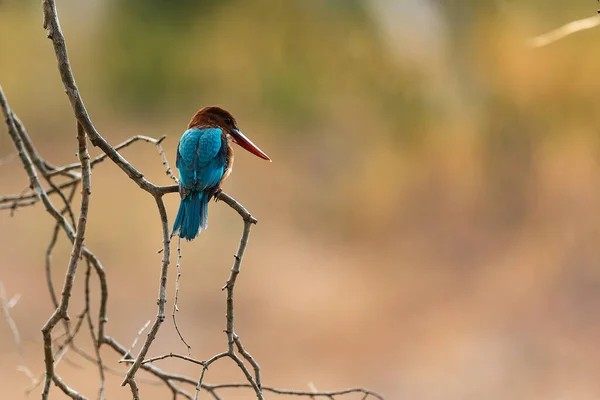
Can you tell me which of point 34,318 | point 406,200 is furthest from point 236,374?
point 406,200

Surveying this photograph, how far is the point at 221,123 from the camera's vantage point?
80.7 inches

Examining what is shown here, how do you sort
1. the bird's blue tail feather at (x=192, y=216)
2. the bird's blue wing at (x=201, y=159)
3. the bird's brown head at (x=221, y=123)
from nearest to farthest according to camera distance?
the bird's blue tail feather at (x=192, y=216), the bird's blue wing at (x=201, y=159), the bird's brown head at (x=221, y=123)

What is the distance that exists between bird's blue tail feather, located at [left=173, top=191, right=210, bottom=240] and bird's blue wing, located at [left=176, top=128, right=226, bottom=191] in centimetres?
4

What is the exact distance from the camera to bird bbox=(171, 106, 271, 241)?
1635 millimetres

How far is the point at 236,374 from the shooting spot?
18.1 feet

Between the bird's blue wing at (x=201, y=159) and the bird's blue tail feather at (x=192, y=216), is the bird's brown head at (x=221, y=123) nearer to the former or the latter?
the bird's blue wing at (x=201, y=159)

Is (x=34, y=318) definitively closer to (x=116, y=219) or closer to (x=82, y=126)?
(x=116, y=219)

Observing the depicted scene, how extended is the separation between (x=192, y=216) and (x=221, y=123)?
0.47 m

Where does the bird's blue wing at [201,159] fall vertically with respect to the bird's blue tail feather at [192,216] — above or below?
above

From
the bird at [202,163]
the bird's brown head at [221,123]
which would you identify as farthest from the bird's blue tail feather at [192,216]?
the bird's brown head at [221,123]

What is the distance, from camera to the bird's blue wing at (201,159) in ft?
5.69

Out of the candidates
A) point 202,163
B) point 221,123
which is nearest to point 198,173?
point 202,163

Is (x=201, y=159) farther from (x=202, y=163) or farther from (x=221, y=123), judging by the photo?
(x=221, y=123)

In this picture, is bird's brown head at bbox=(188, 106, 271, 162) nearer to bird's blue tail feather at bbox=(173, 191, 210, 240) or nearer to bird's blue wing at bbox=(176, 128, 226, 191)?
bird's blue wing at bbox=(176, 128, 226, 191)
